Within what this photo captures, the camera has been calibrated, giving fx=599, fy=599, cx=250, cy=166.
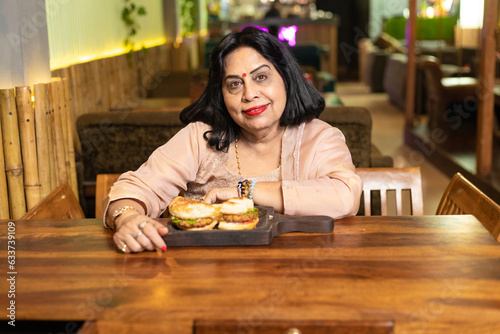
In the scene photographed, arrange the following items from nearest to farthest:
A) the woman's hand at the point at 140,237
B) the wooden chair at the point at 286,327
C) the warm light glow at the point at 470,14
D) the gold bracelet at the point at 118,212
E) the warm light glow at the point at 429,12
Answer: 1. the wooden chair at the point at 286,327
2. the woman's hand at the point at 140,237
3. the gold bracelet at the point at 118,212
4. the warm light glow at the point at 470,14
5. the warm light glow at the point at 429,12

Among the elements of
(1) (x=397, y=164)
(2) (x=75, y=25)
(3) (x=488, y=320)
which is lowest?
(1) (x=397, y=164)

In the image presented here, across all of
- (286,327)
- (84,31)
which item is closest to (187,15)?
(84,31)

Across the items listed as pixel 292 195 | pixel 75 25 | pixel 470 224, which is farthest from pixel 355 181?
pixel 75 25

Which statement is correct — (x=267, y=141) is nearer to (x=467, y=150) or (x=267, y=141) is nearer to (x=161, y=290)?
(x=161, y=290)

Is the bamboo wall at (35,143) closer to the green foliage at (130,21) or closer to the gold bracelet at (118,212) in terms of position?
the gold bracelet at (118,212)

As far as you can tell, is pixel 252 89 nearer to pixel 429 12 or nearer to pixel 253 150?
pixel 253 150

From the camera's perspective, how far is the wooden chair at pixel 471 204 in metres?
1.76

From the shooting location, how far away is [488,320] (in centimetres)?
117

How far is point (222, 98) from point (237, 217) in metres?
0.68

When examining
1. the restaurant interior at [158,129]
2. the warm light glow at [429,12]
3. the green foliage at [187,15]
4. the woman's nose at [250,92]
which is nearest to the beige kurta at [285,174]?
the restaurant interior at [158,129]

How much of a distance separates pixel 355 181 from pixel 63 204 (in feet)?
3.36

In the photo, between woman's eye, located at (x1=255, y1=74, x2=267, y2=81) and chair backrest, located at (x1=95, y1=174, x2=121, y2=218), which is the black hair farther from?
chair backrest, located at (x1=95, y1=174, x2=121, y2=218)

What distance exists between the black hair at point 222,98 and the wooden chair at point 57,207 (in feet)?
1.67

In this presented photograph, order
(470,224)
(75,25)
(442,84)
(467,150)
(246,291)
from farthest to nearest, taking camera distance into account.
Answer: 1. (442,84)
2. (467,150)
3. (75,25)
4. (470,224)
5. (246,291)
